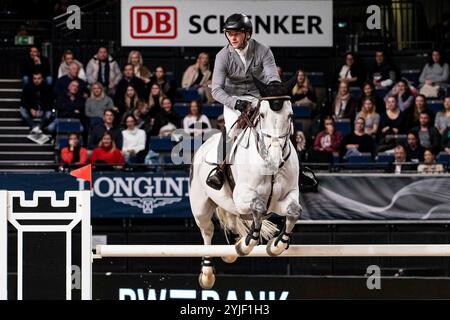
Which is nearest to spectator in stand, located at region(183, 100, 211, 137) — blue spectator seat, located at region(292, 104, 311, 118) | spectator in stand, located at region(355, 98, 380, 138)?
blue spectator seat, located at region(292, 104, 311, 118)

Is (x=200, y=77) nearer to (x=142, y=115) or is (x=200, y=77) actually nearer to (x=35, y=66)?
(x=142, y=115)

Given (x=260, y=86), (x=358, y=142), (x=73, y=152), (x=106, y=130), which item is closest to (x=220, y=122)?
(x=106, y=130)

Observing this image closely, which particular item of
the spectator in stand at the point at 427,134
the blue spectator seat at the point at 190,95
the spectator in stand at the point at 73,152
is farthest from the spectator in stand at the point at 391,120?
the spectator in stand at the point at 73,152

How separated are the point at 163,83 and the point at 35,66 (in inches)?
86.9

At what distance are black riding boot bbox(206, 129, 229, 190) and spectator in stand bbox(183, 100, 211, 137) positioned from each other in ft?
18.6

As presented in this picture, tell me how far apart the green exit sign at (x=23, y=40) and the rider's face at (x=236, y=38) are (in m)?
10.0

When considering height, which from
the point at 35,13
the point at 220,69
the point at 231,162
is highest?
the point at 35,13

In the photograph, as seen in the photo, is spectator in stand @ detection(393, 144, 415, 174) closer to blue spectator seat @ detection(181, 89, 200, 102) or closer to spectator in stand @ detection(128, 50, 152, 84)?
blue spectator seat @ detection(181, 89, 200, 102)

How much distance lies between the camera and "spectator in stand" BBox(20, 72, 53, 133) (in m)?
20.3

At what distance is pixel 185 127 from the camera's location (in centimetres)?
1862

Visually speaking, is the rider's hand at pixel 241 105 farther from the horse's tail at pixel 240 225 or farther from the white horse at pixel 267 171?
the horse's tail at pixel 240 225

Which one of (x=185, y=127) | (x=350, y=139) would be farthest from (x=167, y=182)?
(x=350, y=139)

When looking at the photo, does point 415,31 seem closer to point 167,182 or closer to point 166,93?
point 166,93
